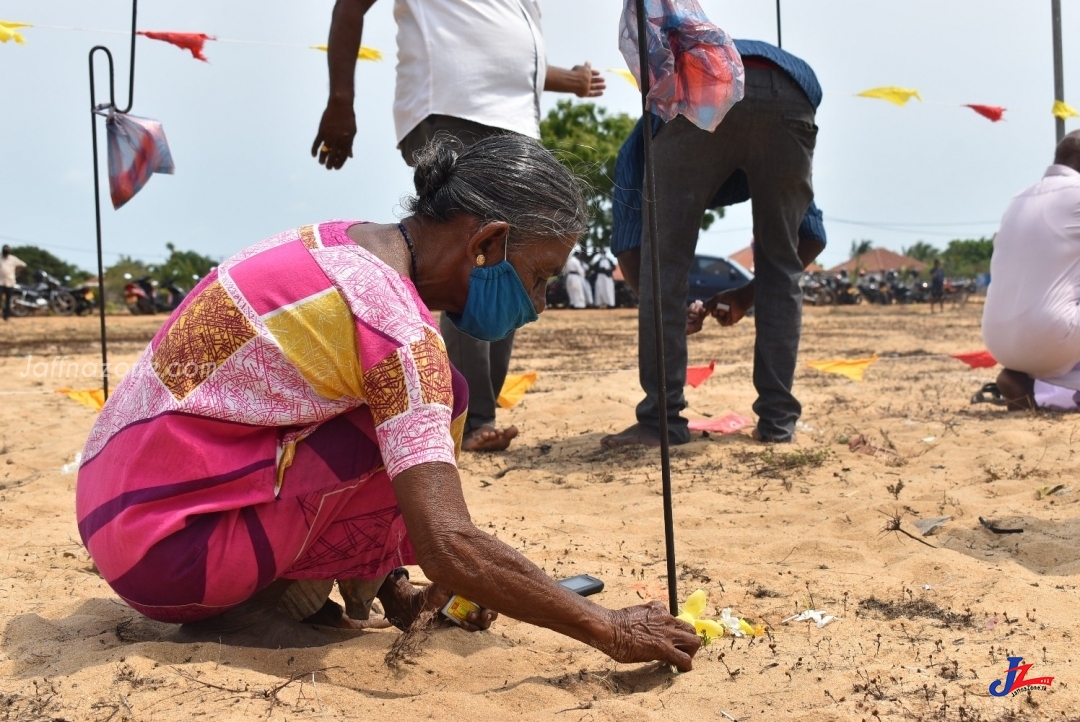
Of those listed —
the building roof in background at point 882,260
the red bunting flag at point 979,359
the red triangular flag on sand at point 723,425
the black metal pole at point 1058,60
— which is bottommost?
the building roof in background at point 882,260

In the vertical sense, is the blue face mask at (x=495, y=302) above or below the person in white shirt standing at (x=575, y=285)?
above

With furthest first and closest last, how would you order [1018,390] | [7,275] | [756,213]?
[7,275]
[1018,390]
[756,213]

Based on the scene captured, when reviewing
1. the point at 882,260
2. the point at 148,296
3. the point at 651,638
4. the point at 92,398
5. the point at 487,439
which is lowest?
the point at 882,260

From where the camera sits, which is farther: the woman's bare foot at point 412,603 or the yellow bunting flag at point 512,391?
the yellow bunting flag at point 512,391

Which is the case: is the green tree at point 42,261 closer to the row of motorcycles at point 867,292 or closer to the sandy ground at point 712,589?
the row of motorcycles at point 867,292

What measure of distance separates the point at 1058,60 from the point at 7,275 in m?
15.3

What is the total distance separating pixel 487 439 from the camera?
4051mm

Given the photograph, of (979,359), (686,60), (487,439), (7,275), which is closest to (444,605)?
(686,60)

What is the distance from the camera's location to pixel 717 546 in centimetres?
273

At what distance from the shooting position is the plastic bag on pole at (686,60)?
2.32 m

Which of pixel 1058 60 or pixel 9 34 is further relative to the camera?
pixel 1058 60

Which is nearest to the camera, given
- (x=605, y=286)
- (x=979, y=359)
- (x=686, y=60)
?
(x=686, y=60)

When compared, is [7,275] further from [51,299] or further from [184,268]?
[184,268]

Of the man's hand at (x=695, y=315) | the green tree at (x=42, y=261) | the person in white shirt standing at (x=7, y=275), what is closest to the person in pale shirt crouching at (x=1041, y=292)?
the man's hand at (x=695, y=315)
